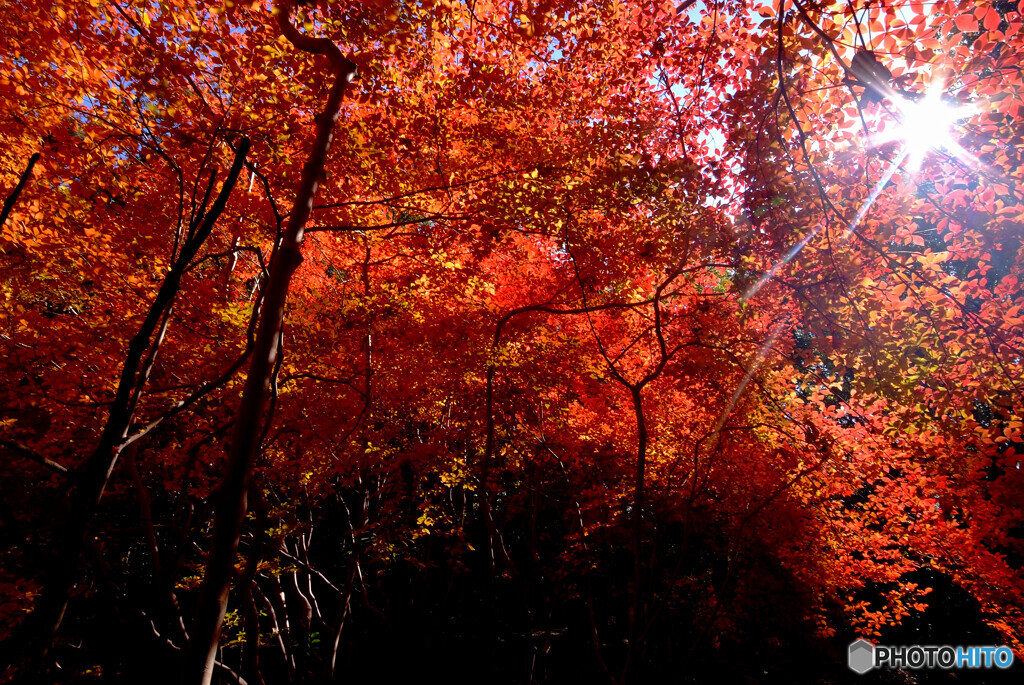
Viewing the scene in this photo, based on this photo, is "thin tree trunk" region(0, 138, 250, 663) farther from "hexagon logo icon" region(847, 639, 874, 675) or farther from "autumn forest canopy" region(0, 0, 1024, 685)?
"hexagon logo icon" region(847, 639, 874, 675)

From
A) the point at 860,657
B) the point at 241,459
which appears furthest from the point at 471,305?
the point at 860,657

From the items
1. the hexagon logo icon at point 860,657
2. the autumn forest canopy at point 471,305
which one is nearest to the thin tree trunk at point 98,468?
the autumn forest canopy at point 471,305

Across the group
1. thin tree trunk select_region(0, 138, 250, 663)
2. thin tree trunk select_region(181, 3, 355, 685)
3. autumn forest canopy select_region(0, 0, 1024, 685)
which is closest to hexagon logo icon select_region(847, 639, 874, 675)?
autumn forest canopy select_region(0, 0, 1024, 685)

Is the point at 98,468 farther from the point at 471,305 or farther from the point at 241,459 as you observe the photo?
the point at 471,305

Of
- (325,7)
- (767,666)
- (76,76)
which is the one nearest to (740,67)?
(325,7)

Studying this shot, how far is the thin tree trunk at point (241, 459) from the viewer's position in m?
2.55

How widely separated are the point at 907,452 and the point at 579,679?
11137 mm

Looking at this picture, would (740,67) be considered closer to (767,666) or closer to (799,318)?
(799,318)

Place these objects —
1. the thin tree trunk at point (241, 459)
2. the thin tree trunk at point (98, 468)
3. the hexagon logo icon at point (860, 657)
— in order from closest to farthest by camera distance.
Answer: the thin tree trunk at point (98, 468) < the thin tree trunk at point (241, 459) < the hexagon logo icon at point (860, 657)

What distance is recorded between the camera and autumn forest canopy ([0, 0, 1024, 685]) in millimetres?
4859

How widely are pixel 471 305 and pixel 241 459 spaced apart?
7.48 m

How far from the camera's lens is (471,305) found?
9.98m

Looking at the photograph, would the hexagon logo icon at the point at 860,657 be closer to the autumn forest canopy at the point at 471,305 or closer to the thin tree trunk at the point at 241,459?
the autumn forest canopy at the point at 471,305

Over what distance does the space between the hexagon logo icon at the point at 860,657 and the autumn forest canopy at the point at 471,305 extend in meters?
0.91
